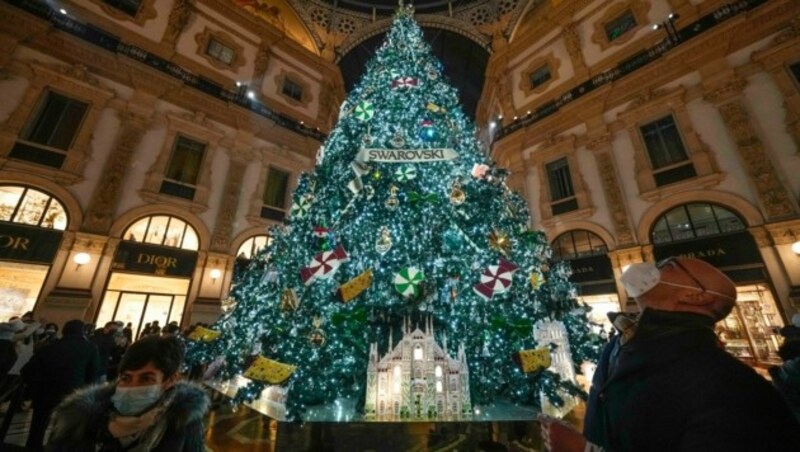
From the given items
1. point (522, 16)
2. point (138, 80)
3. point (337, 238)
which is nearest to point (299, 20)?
point (138, 80)

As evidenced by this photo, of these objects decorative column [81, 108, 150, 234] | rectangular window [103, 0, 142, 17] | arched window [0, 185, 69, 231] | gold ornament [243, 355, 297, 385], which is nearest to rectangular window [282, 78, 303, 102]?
rectangular window [103, 0, 142, 17]

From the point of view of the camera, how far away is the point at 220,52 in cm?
1432

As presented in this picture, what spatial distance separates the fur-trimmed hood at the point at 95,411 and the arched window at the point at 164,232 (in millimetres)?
11598

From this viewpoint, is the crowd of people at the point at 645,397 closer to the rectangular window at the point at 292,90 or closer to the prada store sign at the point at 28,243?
the prada store sign at the point at 28,243

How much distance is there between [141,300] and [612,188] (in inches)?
692

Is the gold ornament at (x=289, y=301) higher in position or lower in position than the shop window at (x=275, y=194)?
lower

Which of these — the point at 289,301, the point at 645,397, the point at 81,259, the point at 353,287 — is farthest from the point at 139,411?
the point at 81,259

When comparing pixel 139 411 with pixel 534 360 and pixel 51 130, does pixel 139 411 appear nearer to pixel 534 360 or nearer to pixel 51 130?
pixel 534 360

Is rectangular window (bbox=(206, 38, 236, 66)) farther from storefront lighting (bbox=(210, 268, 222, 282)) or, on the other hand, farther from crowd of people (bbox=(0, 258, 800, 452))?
crowd of people (bbox=(0, 258, 800, 452))

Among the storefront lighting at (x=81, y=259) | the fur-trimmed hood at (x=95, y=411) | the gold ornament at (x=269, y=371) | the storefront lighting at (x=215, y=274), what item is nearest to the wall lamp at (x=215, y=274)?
the storefront lighting at (x=215, y=274)

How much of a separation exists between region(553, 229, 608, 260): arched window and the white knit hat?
39.5ft

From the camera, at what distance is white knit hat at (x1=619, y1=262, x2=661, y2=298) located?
1289mm

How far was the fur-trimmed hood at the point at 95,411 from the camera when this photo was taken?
1.42m

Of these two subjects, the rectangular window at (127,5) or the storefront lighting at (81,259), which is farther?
the rectangular window at (127,5)
